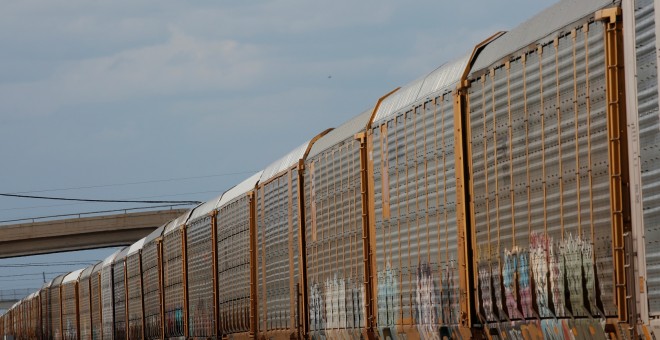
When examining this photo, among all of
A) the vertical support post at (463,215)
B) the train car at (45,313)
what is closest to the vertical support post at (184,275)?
the vertical support post at (463,215)

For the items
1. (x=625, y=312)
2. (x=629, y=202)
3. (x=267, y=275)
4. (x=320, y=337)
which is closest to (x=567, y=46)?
(x=629, y=202)

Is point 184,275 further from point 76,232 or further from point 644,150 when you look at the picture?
point 76,232

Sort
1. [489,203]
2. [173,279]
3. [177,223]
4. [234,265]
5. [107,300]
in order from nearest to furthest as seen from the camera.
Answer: [489,203] → [234,265] → [173,279] → [177,223] → [107,300]

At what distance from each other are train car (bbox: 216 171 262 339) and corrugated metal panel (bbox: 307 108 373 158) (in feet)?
15.8

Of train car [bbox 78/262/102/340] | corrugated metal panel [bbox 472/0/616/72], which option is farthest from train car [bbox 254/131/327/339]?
train car [bbox 78/262/102/340]

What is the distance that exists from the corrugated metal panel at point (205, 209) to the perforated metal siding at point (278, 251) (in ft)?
18.0

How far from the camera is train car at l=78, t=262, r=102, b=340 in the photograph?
53656mm

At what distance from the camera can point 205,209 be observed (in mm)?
32031

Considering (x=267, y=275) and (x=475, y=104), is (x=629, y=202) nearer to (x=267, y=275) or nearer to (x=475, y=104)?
(x=475, y=104)

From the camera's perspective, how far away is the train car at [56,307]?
205 ft

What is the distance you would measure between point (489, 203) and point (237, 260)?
1496cm

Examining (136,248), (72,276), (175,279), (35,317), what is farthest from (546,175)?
(35,317)

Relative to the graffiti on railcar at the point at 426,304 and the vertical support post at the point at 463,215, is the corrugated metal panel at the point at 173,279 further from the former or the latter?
the vertical support post at the point at 463,215

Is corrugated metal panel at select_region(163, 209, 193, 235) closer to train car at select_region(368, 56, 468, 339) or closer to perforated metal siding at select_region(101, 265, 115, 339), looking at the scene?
perforated metal siding at select_region(101, 265, 115, 339)
